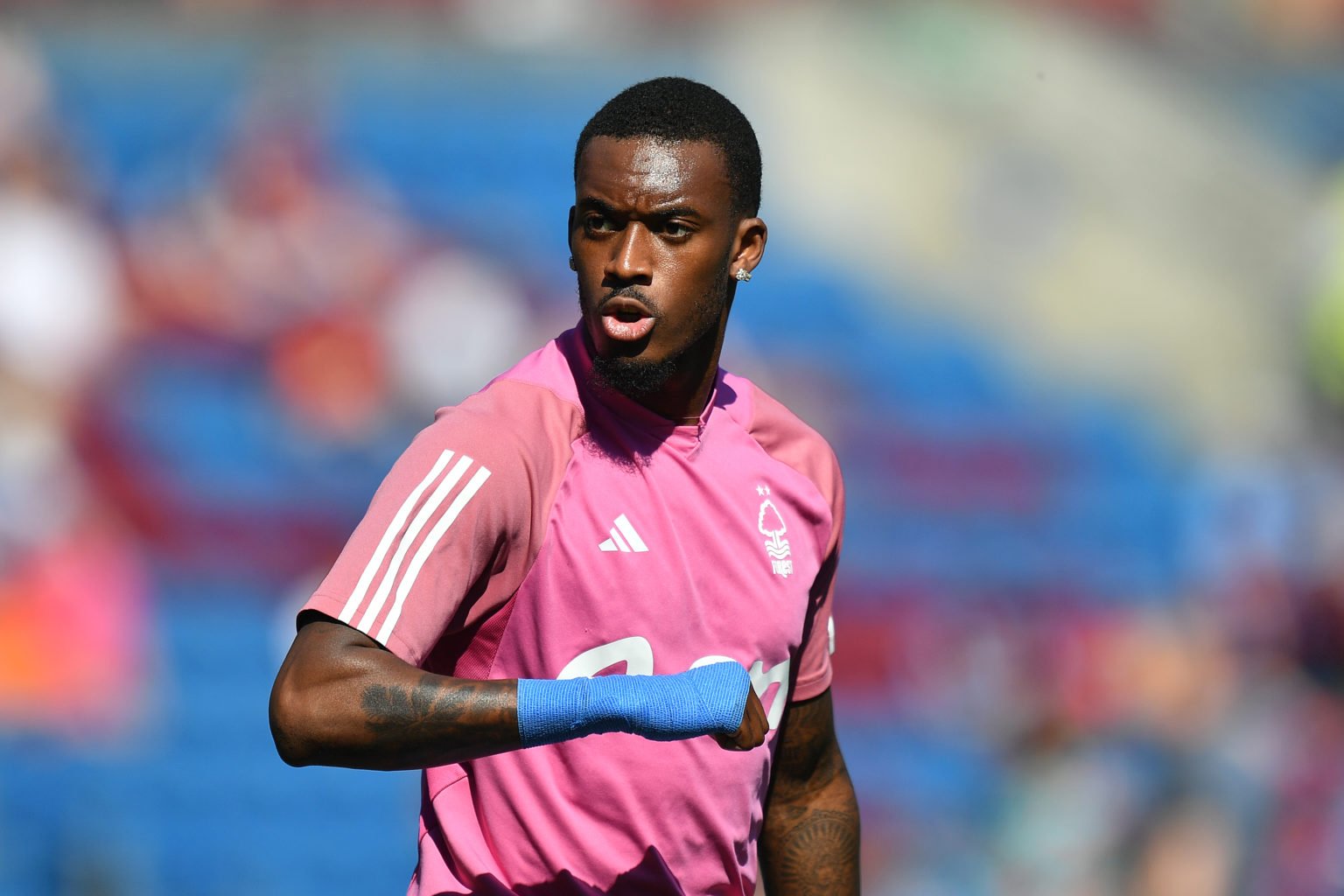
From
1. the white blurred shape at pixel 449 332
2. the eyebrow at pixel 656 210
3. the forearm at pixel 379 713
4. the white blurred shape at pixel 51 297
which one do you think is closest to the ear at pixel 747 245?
the eyebrow at pixel 656 210

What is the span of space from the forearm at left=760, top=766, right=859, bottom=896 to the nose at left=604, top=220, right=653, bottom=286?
1068mm

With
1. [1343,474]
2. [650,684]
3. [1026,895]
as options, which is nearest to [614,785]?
[650,684]

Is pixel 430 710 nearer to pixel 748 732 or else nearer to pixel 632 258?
pixel 748 732

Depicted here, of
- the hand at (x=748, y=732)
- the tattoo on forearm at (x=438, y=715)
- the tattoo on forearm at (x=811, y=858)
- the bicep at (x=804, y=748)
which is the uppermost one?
the tattoo on forearm at (x=438, y=715)

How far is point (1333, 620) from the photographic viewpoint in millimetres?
7953

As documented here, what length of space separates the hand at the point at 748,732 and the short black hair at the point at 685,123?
2.94 feet

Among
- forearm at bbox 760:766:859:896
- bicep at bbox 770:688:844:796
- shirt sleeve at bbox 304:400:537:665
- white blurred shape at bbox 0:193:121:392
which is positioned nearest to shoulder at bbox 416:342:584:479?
shirt sleeve at bbox 304:400:537:665

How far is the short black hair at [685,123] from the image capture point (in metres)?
2.63

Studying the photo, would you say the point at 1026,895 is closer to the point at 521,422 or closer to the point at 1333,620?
the point at 1333,620

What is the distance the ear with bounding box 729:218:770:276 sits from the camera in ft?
9.20

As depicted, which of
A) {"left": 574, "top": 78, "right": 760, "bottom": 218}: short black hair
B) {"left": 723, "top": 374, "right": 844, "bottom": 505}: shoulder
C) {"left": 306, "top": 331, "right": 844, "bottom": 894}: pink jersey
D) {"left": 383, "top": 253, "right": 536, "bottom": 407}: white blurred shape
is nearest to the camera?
{"left": 306, "top": 331, "right": 844, "bottom": 894}: pink jersey

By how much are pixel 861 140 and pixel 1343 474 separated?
10.6ft

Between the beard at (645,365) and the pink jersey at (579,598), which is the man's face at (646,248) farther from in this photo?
the pink jersey at (579,598)

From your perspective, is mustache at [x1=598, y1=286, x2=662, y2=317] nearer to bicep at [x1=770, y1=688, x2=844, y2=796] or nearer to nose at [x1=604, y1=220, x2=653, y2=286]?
nose at [x1=604, y1=220, x2=653, y2=286]
